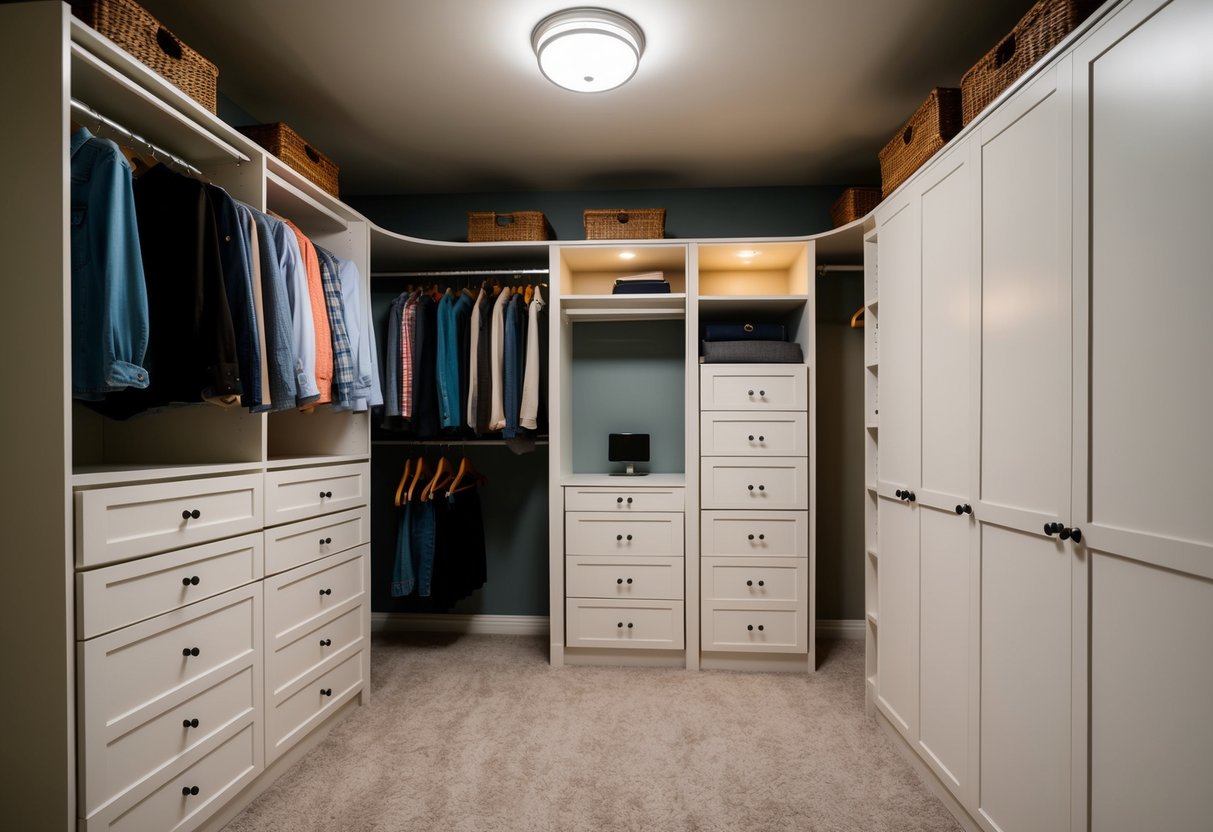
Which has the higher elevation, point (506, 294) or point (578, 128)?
point (578, 128)

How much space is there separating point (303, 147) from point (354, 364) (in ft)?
2.69

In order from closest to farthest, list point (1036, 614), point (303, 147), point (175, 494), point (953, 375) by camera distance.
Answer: point (1036, 614), point (175, 494), point (953, 375), point (303, 147)

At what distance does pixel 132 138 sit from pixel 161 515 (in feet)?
3.28

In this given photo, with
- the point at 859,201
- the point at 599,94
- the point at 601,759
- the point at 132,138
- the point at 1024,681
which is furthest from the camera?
the point at 859,201

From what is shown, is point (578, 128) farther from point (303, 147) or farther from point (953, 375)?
point (953, 375)

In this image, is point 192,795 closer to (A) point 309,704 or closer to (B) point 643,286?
(A) point 309,704

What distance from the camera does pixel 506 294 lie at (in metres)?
3.19

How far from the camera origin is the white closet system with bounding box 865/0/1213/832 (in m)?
1.07

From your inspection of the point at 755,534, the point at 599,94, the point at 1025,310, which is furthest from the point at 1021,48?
the point at 755,534

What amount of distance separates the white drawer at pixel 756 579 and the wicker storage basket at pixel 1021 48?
1990mm

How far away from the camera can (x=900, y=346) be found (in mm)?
2262

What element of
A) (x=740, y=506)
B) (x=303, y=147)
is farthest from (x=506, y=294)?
(x=740, y=506)

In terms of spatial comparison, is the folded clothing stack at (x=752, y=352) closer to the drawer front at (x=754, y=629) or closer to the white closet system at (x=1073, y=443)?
the white closet system at (x=1073, y=443)

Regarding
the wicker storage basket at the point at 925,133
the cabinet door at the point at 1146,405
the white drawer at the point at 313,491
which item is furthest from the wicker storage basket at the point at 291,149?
the cabinet door at the point at 1146,405
